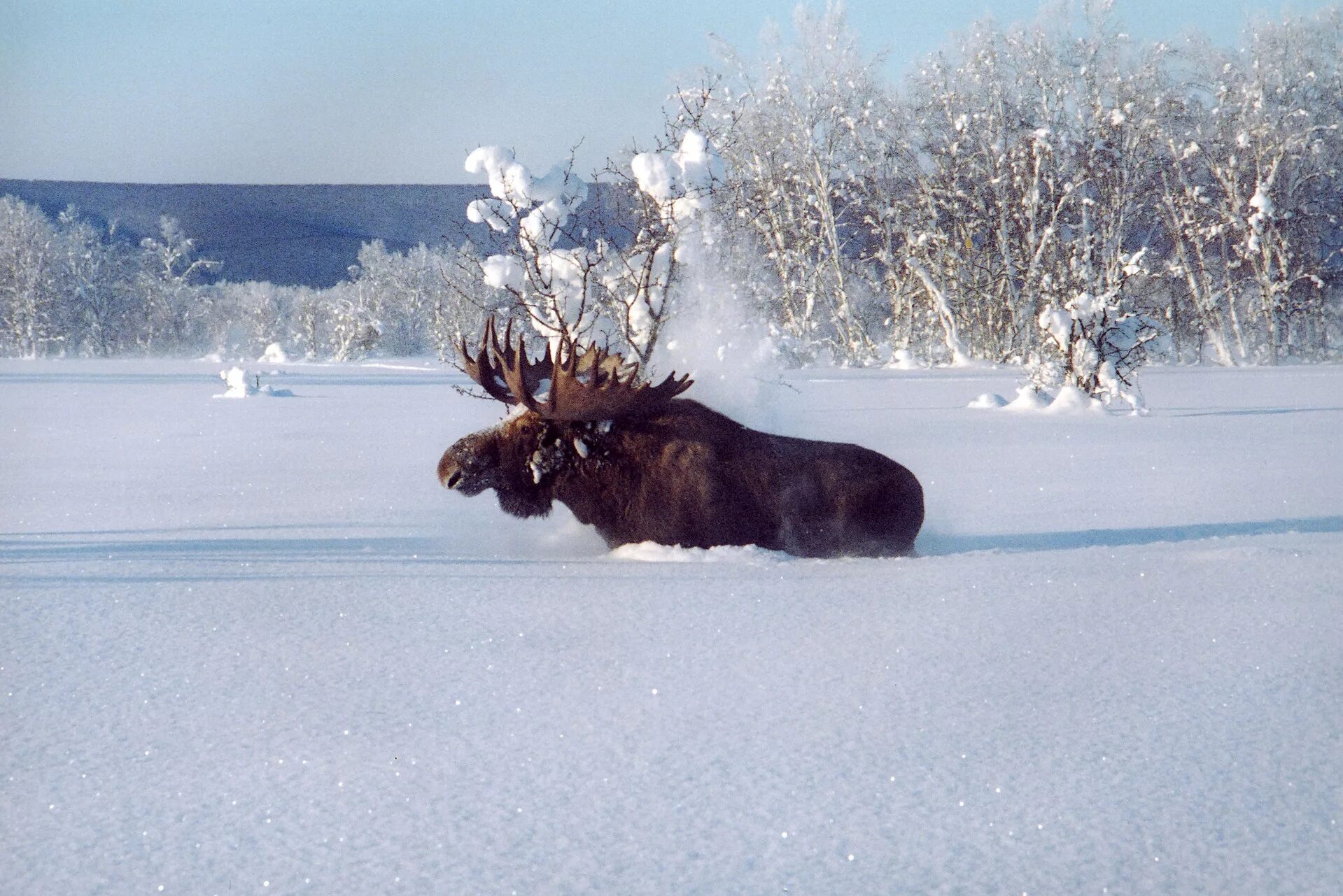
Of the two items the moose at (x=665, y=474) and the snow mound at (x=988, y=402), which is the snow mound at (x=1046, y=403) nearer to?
the snow mound at (x=988, y=402)

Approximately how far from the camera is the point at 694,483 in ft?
19.0

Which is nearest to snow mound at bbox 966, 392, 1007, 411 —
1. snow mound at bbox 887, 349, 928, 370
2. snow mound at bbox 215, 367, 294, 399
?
snow mound at bbox 215, 367, 294, 399

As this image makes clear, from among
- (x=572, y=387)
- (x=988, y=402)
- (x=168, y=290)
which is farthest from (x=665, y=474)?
(x=168, y=290)

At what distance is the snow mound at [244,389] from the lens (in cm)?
2038

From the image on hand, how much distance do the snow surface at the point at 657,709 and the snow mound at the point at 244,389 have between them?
14.0 m

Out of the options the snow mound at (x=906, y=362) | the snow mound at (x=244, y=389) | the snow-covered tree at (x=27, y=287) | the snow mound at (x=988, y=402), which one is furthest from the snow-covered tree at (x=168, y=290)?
the snow mound at (x=988, y=402)

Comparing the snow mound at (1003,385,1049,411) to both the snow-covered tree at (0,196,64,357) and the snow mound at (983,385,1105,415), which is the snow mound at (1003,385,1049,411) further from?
the snow-covered tree at (0,196,64,357)

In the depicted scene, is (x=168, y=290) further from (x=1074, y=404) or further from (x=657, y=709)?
(x=657, y=709)

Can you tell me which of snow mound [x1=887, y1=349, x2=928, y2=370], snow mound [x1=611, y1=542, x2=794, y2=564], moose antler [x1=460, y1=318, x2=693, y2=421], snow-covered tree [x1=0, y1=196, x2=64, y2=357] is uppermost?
snow-covered tree [x1=0, y1=196, x2=64, y2=357]

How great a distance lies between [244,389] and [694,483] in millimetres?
16696

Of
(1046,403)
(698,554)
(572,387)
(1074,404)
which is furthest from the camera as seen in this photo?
(1046,403)

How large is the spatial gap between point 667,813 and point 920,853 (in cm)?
52

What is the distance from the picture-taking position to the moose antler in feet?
19.7

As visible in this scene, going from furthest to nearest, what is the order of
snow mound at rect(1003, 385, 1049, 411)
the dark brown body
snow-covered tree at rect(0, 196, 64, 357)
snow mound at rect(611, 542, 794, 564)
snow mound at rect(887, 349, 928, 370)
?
snow-covered tree at rect(0, 196, 64, 357) → snow mound at rect(887, 349, 928, 370) → snow mound at rect(1003, 385, 1049, 411) → the dark brown body → snow mound at rect(611, 542, 794, 564)
